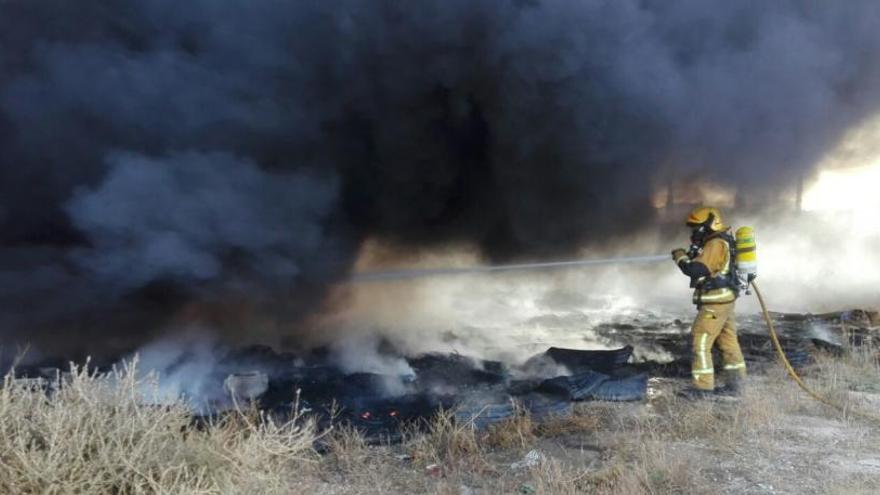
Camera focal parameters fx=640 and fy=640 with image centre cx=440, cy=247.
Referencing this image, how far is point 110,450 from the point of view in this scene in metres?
2.36

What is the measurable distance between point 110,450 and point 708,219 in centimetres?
535

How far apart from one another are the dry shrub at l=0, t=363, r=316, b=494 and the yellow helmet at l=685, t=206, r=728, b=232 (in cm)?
467

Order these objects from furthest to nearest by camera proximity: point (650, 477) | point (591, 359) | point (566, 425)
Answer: point (591, 359) < point (566, 425) < point (650, 477)

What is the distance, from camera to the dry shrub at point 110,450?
219 cm

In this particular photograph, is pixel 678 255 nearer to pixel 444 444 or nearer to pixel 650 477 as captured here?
pixel 650 477

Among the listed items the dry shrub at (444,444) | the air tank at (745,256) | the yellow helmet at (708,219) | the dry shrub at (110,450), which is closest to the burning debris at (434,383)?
the dry shrub at (444,444)

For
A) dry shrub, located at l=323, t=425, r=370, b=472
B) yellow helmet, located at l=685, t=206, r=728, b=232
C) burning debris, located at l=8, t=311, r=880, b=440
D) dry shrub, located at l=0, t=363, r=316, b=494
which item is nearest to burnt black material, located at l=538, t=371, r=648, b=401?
burning debris, located at l=8, t=311, r=880, b=440

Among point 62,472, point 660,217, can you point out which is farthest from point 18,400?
point 660,217

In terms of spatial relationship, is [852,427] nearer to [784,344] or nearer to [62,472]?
[784,344]

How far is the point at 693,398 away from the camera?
572cm

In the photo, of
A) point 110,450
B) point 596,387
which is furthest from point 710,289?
point 110,450

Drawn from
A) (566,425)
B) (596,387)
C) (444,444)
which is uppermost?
(596,387)

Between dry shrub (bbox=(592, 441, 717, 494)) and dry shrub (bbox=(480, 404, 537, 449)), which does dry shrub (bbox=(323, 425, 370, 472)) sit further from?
dry shrub (bbox=(592, 441, 717, 494))

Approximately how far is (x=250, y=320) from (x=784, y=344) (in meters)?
7.02
